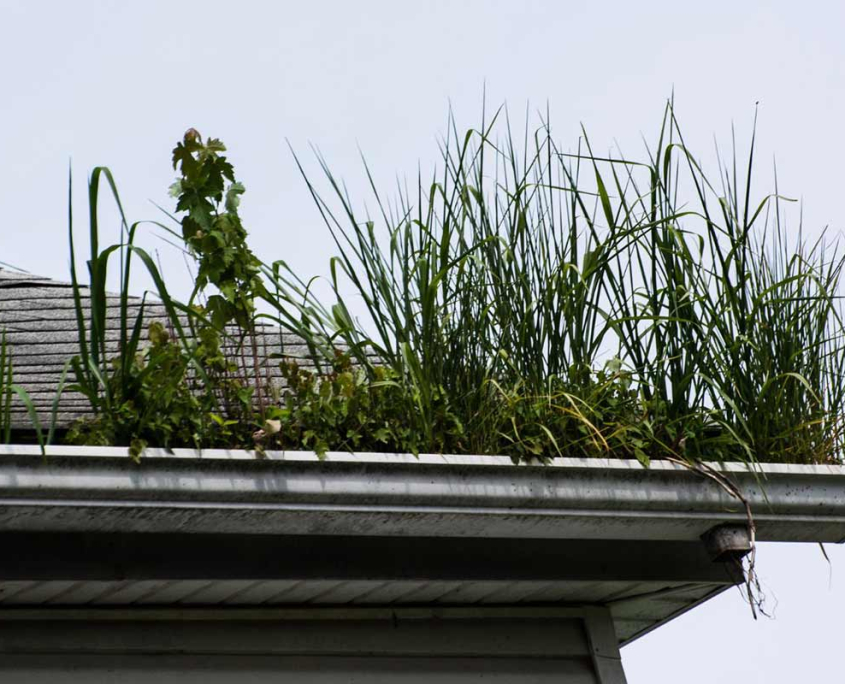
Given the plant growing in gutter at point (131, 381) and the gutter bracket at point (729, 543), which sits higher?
the plant growing in gutter at point (131, 381)

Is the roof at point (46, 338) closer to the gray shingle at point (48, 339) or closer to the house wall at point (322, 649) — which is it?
the gray shingle at point (48, 339)

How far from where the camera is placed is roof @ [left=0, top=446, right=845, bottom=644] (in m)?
2.53

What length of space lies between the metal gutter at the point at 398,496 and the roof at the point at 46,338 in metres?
0.76

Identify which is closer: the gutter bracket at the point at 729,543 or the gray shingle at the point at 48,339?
the gutter bracket at the point at 729,543

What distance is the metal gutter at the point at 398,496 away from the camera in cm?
248

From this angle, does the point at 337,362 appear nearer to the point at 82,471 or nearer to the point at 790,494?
the point at 82,471

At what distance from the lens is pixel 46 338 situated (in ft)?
13.0

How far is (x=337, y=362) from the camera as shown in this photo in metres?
2.92

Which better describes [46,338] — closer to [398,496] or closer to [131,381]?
[131,381]

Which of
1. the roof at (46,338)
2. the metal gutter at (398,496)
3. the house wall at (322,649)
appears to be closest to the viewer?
the metal gutter at (398,496)

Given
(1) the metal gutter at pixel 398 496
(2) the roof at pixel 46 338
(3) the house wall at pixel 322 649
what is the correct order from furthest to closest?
1. (2) the roof at pixel 46 338
2. (3) the house wall at pixel 322 649
3. (1) the metal gutter at pixel 398 496

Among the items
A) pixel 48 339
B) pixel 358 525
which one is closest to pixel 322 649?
pixel 358 525

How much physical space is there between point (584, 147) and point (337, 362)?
0.85m

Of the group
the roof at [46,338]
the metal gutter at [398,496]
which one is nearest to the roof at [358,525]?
the metal gutter at [398,496]
